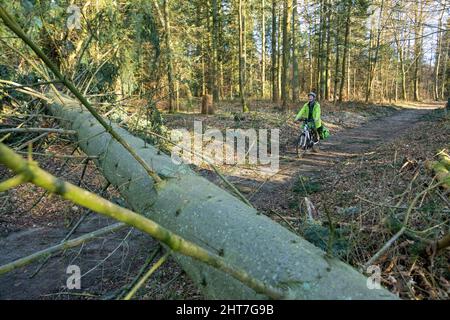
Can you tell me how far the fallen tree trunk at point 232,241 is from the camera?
4.68 ft

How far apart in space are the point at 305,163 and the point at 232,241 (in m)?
7.91

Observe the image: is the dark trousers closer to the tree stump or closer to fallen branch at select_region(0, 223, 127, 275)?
the tree stump

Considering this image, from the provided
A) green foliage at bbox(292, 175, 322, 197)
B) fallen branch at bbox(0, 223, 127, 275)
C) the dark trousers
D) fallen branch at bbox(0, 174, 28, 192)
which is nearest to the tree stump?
the dark trousers

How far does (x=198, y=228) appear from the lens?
190 cm

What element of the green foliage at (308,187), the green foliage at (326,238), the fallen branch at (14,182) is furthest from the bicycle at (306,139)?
the fallen branch at (14,182)

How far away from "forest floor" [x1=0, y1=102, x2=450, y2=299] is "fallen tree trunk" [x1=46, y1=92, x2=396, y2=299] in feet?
0.87

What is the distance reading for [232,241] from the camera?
1.71 m

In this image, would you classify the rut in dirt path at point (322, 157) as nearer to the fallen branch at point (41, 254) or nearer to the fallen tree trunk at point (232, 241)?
the fallen tree trunk at point (232, 241)

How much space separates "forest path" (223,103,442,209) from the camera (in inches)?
264

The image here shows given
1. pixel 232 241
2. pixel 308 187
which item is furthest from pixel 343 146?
pixel 232 241

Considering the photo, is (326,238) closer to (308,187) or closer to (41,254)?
(41,254)

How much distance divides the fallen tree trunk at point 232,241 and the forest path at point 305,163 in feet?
5.71
